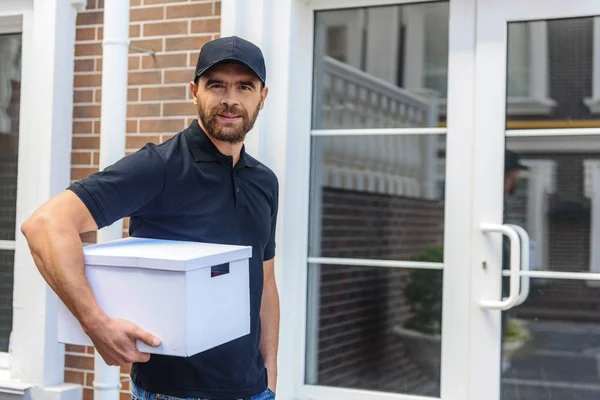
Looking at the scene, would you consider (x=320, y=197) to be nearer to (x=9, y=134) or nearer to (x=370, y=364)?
(x=370, y=364)

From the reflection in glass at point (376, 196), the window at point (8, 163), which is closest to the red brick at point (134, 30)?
the window at point (8, 163)

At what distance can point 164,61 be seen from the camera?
3.10 metres

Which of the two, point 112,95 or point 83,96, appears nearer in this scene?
point 112,95

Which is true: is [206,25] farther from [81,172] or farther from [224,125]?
[224,125]

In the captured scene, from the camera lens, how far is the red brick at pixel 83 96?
10.6 feet

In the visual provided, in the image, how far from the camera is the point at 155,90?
312cm

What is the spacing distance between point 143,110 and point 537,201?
1541 millimetres

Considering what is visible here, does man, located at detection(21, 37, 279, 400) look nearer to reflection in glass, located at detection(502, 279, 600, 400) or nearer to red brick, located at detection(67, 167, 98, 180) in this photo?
reflection in glass, located at detection(502, 279, 600, 400)

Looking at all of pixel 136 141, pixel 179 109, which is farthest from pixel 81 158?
pixel 179 109

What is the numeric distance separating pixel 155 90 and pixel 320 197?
2.54ft

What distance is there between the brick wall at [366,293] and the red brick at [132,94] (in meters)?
0.86

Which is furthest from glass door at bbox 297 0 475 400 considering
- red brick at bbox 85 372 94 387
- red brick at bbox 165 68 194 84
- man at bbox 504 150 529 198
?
red brick at bbox 85 372 94 387

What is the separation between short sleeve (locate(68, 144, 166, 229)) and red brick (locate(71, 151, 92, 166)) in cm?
141

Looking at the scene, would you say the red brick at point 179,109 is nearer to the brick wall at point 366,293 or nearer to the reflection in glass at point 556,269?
the brick wall at point 366,293
